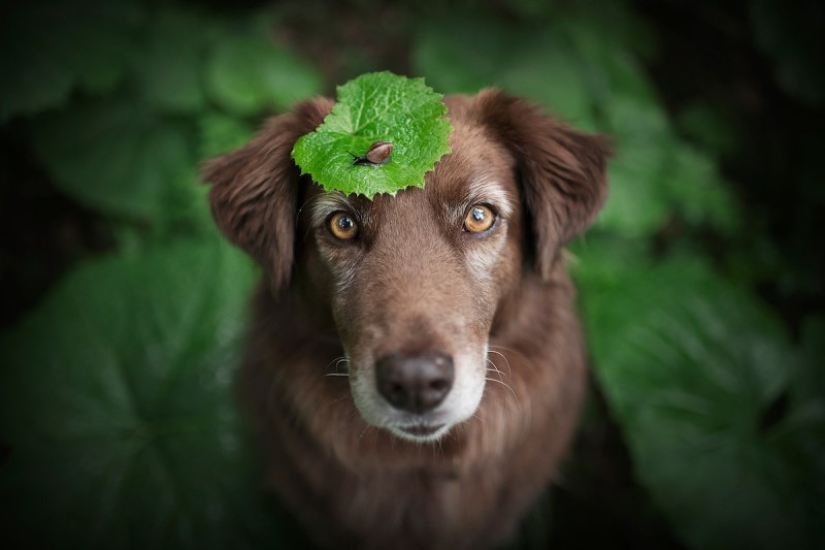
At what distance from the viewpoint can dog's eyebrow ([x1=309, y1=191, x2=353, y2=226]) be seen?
219 centimetres

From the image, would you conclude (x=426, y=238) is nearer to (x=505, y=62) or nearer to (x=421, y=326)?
(x=421, y=326)

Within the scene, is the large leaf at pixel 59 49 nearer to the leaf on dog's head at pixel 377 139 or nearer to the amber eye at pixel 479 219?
the leaf on dog's head at pixel 377 139

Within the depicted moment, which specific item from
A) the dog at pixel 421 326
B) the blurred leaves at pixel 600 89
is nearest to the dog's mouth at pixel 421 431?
the dog at pixel 421 326

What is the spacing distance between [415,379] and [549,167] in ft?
3.43

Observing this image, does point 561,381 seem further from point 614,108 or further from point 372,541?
point 614,108

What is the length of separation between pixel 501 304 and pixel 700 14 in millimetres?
3373

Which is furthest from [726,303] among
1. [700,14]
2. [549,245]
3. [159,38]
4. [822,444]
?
[159,38]

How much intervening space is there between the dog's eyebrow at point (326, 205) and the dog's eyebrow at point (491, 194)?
44 centimetres

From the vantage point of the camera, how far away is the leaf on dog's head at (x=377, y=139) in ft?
6.55

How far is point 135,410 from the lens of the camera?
3.38m

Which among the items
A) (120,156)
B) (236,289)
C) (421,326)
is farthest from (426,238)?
(120,156)

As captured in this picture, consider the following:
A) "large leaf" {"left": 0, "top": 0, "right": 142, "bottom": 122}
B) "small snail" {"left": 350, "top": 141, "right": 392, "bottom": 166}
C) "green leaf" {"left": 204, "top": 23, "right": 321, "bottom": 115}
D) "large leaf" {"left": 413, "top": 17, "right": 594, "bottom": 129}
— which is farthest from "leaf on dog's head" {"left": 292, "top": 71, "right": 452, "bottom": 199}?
"large leaf" {"left": 0, "top": 0, "right": 142, "bottom": 122}

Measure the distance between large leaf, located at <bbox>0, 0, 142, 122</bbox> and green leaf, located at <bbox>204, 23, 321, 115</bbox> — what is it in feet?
1.80

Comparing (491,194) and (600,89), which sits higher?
(600,89)
